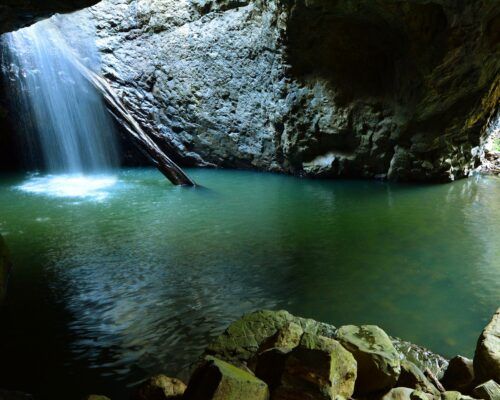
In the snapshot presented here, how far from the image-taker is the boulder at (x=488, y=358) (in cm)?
197

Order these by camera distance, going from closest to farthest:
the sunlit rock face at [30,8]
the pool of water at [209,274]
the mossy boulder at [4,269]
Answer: the pool of water at [209,274] → the mossy boulder at [4,269] → the sunlit rock face at [30,8]

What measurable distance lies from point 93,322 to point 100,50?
10143 millimetres

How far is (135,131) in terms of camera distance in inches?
404

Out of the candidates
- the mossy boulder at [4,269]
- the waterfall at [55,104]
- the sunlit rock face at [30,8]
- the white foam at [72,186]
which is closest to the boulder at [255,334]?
the mossy boulder at [4,269]

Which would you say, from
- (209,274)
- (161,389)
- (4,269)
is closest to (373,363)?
(161,389)

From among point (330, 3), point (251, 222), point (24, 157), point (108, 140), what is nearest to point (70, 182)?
point (108, 140)

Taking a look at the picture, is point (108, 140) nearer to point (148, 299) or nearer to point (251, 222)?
point (251, 222)

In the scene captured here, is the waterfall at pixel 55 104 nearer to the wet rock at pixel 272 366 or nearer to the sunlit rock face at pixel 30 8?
the sunlit rock face at pixel 30 8

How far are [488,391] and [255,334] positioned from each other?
1235mm

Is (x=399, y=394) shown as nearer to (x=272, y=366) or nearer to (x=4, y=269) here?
(x=272, y=366)

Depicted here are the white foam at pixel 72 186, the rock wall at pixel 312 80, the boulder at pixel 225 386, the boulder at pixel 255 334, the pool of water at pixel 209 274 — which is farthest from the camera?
the white foam at pixel 72 186

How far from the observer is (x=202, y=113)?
11.2m

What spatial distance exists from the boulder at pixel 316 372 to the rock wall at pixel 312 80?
6.27 m

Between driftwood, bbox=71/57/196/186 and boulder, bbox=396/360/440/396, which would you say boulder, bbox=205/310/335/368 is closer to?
boulder, bbox=396/360/440/396
